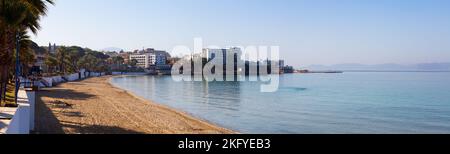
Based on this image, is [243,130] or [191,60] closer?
[243,130]

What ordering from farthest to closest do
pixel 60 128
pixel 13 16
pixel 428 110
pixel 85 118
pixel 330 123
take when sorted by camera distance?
pixel 428 110
pixel 330 123
pixel 85 118
pixel 60 128
pixel 13 16

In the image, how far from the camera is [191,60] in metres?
173

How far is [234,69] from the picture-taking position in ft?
595

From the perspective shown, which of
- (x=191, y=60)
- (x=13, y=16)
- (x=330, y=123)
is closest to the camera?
(x=13, y=16)

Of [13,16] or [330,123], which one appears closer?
[13,16]
